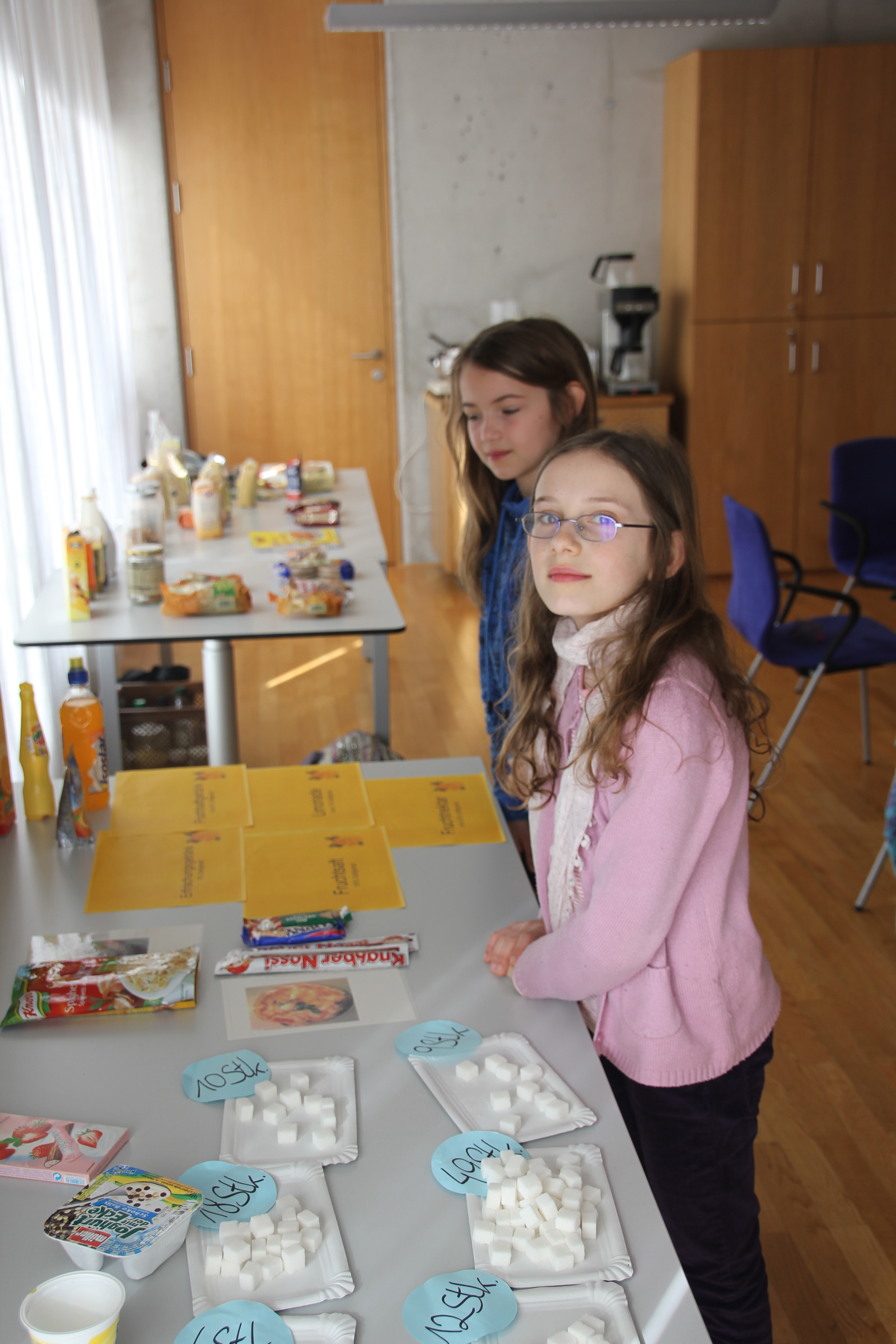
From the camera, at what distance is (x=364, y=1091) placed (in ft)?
3.67

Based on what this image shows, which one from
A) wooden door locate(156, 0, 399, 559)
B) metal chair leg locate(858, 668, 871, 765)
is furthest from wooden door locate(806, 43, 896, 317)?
metal chair leg locate(858, 668, 871, 765)

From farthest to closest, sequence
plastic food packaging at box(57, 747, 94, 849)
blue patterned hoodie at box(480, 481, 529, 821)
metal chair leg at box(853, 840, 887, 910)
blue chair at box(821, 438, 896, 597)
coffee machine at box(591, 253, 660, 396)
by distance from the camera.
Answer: coffee machine at box(591, 253, 660, 396) → blue chair at box(821, 438, 896, 597) → metal chair leg at box(853, 840, 887, 910) → blue patterned hoodie at box(480, 481, 529, 821) → plastic food packaging at box(57, 747, 94, 849)

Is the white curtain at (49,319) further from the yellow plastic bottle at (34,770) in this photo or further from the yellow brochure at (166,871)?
the yellow brochure at (166,871)

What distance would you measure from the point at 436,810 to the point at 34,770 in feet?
1.94

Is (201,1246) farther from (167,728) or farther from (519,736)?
(167,728)

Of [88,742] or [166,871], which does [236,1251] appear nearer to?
[166,871]

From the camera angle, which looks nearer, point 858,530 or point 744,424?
point 858,530

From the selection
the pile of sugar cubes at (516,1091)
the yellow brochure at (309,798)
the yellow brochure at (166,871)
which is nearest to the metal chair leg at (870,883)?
the yellow brochure at (309,798)

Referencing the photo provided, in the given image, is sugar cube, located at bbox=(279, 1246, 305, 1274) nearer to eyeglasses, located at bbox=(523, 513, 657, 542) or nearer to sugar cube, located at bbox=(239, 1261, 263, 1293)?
sugar cube, located at bbox=(239, 1261, 263, 1293)

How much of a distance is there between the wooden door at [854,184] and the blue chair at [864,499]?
59.7 inches

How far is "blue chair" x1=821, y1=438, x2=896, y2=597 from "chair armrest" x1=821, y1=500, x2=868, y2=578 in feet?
0.13

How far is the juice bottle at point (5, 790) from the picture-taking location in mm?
1662

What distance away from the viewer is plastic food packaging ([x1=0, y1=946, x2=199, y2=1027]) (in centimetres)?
124

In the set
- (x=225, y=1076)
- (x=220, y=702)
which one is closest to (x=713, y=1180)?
(x=225, y=1076)
